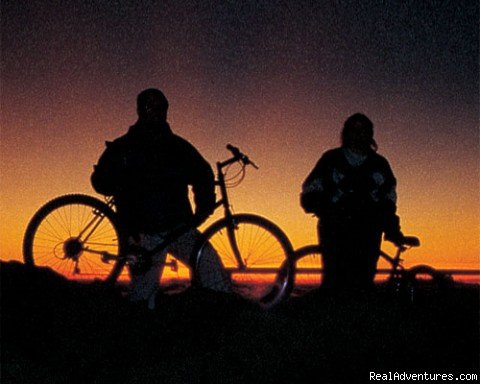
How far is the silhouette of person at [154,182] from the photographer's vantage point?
6.02m

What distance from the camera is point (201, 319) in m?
5.36

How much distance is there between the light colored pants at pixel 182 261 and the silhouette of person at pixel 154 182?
0.01 meters

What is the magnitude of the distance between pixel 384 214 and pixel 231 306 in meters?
2.11

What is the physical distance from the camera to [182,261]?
6.08 metres

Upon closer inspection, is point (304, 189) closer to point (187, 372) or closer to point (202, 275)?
point (202, 275)

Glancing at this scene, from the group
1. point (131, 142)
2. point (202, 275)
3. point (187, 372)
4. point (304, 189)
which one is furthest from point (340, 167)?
point (187, 372)

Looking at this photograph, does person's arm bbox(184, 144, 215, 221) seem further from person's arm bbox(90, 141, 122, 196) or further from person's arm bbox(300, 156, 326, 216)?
person's arm bbox(300, 156, 326, 216)

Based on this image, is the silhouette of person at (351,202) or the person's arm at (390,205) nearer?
the silhouette of person at (351,202)

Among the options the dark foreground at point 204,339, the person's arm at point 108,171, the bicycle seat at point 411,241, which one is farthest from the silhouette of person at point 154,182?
the bicycle seat at point 411,241

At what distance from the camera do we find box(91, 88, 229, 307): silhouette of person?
19.7 ft

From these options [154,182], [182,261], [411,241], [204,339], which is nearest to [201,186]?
[154,182]

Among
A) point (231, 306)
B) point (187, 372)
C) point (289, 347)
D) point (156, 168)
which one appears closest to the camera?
point (187, 372)

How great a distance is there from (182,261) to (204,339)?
1227mm

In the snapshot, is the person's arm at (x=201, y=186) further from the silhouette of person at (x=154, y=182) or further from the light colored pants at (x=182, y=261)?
the light colored pants at (x=182, y=261)
